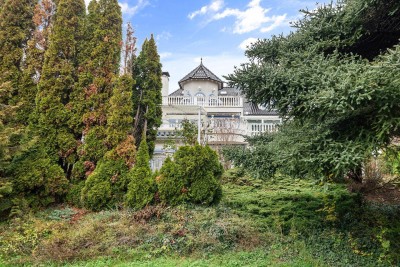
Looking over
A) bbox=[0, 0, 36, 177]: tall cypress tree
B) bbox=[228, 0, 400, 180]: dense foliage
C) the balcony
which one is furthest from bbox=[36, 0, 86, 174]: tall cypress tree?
the balcony

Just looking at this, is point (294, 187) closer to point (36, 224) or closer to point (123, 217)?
point (123, 217)

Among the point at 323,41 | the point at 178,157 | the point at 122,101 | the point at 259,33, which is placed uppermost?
the point at 259,33

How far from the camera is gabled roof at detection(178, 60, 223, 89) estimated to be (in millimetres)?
19172

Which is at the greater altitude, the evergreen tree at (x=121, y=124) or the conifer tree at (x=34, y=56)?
the conifer tree at (x=34, y=56)

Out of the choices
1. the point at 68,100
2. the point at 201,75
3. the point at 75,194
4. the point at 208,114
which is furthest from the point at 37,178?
the point at 201,75

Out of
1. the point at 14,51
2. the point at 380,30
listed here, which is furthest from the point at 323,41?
the point at 14,51

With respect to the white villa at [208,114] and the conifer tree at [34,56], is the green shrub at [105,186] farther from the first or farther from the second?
the white villa at [208,114]

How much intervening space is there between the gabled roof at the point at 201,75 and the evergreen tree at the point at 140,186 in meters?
13.1

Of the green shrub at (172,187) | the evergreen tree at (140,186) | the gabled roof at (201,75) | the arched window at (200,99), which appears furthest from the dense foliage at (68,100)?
the gabled roof at (201,75)

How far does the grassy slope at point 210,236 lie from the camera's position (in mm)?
4863

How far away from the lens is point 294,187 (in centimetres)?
905

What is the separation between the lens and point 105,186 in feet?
22.7

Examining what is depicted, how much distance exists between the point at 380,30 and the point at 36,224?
313 inches

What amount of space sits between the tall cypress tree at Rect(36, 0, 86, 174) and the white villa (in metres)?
3.53
